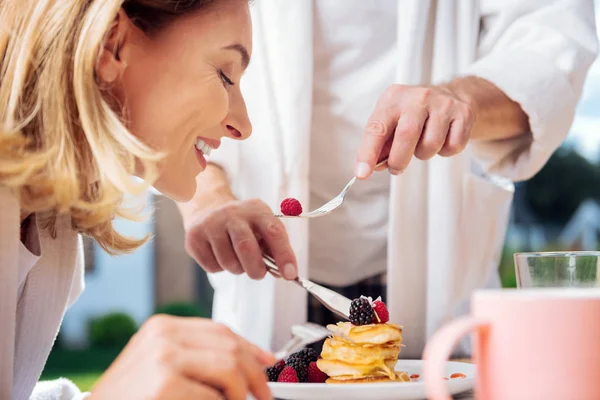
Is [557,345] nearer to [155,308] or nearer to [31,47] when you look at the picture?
[31,47]

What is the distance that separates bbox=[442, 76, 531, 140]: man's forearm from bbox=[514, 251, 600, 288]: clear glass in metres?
0.62

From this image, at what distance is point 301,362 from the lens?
0.98m

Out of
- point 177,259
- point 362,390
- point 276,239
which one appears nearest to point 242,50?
point 276,239

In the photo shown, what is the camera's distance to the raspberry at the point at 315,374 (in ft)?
3.27

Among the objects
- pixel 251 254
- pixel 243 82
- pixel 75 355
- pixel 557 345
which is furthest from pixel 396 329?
pixel 75 355

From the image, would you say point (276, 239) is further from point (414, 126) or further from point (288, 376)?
point (288, 376)

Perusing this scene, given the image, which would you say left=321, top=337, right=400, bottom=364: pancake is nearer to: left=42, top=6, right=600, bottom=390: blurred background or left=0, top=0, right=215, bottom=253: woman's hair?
left=0, top=0, right=215, bottom=253: woman's hair

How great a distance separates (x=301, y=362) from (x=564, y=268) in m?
0.40

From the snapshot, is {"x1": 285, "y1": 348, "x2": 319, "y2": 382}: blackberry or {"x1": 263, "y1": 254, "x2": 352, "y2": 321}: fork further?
{"x1": 263, "y1": 254, "x2": 352, "y2": 321}: fork

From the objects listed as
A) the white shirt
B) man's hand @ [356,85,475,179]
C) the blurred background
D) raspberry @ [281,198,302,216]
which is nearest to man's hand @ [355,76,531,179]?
man's hand @ [356,85,475,179]

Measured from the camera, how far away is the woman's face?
1075 millimetres

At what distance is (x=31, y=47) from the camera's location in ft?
3.16

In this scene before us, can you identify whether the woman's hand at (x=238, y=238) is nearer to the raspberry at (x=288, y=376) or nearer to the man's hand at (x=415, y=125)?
the man's hand at (x=415, y=125)

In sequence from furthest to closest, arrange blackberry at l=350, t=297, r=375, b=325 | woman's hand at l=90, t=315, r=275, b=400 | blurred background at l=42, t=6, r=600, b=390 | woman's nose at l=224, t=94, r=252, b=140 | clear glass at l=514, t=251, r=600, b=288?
1. blurred background at l=42, t=6, r=600, b=390
2. woman's nose at l=224, t=94, r=252, b=140
3. blackberry at l=350, t=297, r=375, b=325
4. clear glass at l=514, t=251, r=600, b=288
5. woman's hand at l=90, t=315, r=275, b=400
